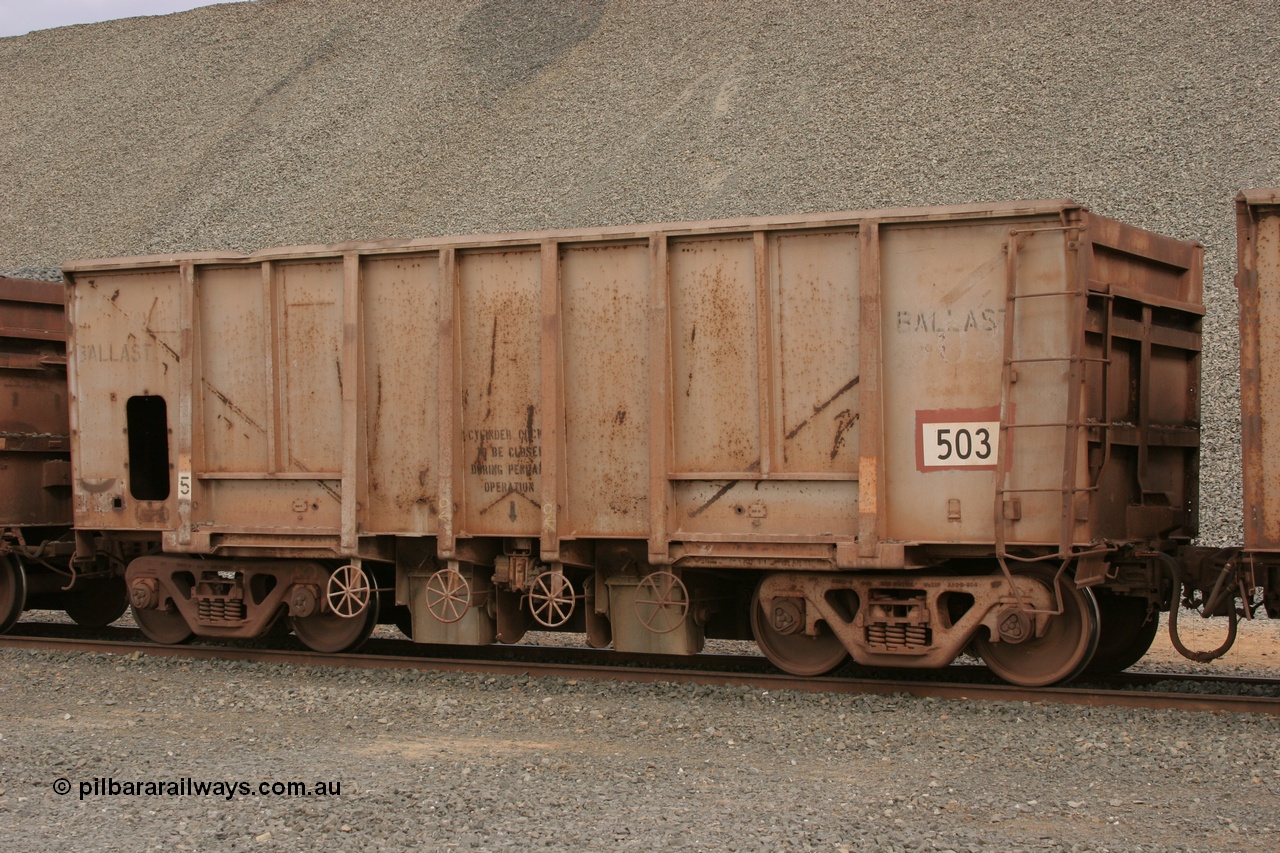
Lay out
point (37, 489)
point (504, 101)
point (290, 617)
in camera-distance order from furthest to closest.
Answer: point (504, 101)
point (37, 489)
point (290, 617)

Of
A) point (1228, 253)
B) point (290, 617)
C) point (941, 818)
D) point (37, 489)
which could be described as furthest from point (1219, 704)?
point (1228, 253)

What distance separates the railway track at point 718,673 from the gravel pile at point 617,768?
239 mm

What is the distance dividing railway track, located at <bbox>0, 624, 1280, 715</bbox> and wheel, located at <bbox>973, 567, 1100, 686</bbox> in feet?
0.43

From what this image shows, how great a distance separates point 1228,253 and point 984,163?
7.66 meters

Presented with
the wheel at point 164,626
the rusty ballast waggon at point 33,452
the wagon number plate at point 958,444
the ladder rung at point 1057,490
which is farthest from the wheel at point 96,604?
the ladder rung at point 1057,490

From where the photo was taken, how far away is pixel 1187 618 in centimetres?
1328

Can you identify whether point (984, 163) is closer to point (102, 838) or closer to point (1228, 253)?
point (1228, 253)

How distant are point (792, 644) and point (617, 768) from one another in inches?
113

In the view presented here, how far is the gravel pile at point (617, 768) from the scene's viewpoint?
5527 millimetres

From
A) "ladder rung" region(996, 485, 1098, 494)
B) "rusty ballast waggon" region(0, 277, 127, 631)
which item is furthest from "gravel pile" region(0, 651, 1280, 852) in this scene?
"rusty ballast waggon" region(0, 277, 127, 631)

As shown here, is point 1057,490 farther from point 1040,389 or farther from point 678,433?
point 678,433

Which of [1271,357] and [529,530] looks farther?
[529,530]

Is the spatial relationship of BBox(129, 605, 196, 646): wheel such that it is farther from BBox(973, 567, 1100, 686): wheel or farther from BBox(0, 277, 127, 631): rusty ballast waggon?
BBox(973, 567, 1100, 686): wheel

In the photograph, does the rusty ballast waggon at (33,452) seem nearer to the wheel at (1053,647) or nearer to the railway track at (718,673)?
the railway track at (718,673)
